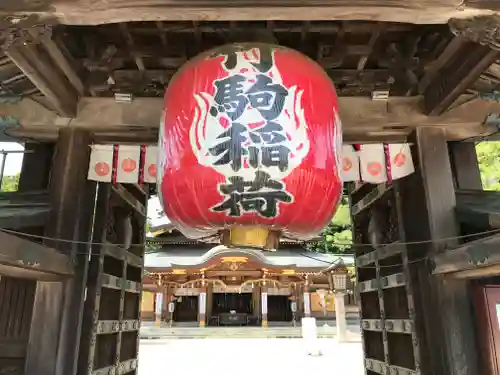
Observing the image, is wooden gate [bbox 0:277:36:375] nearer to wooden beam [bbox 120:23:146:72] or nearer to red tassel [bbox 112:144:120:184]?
red tassel [bbox 112:144:120:184]

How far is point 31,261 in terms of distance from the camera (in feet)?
9.94

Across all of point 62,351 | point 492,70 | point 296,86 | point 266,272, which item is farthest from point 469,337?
point 266,272

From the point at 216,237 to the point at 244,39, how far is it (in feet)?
5.16

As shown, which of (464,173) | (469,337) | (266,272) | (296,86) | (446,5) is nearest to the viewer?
(446,5)

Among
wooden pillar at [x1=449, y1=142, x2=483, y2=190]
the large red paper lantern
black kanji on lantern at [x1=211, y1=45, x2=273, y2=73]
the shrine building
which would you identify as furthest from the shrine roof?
black kanji on lantern at [x1=211, y1=45, x2=273, y2=73]

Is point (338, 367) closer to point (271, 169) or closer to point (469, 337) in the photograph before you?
point (469, 337)

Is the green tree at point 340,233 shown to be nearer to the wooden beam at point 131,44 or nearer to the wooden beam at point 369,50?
the wooden beam at point 369,50

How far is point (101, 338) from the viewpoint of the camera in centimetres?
462

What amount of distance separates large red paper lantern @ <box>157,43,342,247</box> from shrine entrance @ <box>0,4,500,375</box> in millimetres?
609

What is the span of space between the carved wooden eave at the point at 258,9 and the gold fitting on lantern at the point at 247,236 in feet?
4.39

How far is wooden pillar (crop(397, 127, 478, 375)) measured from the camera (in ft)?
11.5

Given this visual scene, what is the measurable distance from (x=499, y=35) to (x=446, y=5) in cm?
39

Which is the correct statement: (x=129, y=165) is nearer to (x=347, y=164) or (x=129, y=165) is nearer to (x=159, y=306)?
(x=347, y=164)

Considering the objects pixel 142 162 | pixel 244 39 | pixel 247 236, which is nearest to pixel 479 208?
pixel 247 236
